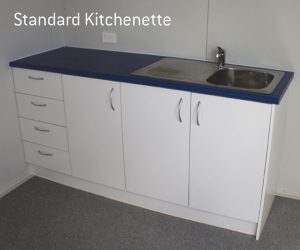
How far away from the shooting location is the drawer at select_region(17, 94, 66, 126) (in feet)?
8.85

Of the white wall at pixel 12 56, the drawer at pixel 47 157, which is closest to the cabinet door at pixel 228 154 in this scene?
the drawer at pixel 47 157

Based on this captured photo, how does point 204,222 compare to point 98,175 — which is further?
point 98,175

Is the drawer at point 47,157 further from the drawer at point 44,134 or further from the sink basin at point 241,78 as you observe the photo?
the sink basin at point 241,78

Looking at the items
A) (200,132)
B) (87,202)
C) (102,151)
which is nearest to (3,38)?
(102,151)

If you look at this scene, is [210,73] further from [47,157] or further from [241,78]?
[47,157]

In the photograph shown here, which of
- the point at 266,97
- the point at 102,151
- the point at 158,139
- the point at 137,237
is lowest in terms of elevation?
the point at 137,237

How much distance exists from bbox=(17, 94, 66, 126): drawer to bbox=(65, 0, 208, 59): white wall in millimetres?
673

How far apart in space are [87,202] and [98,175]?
0.69 ft

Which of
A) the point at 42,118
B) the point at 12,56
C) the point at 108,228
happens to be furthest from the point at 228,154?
the point at 12,56

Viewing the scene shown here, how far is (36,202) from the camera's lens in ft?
8.96

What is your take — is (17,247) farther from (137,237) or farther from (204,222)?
(204,222)

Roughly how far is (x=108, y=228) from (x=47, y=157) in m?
0.79

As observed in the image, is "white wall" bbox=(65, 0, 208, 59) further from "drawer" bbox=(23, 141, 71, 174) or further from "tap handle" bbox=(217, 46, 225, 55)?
"drawer" bbox=(23, 141, 71, 174)

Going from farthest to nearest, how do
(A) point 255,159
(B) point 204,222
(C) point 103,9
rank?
(C) point 103,9
(B) point 204,222
(A) point 255,159
